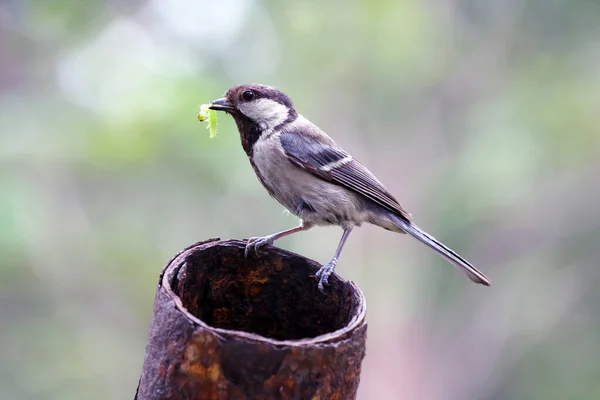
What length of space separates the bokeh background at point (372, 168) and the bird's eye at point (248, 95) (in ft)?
3.71

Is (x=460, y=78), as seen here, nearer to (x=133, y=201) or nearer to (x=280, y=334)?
(x=133, y=201)

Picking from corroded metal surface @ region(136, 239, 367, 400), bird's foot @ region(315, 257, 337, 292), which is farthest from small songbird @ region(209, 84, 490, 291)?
corroded metal surface @ region(136, 239, 367, 400)

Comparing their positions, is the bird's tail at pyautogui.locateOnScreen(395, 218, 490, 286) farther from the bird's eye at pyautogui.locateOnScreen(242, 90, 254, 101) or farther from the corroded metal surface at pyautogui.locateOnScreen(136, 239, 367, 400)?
the corroded metal surface at pyautogui.locateOnScreen(136, 239, 367, 400)

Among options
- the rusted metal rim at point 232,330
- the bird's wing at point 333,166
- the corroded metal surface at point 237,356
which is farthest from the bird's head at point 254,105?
the corroded metal surface at point 237,356

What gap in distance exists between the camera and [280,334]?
165 centimetres

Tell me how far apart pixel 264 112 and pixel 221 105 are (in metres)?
0.19

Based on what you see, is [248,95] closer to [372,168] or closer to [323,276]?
[323,276]

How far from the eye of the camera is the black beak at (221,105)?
244 cm

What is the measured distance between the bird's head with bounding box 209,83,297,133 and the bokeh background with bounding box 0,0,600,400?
1.12m

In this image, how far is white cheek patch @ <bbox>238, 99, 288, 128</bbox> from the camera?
251cm

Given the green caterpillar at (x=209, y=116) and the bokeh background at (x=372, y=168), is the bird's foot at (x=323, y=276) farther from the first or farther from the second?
the bokeh background at (x=372, y=168)

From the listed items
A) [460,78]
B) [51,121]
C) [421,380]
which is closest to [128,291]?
[51,121]

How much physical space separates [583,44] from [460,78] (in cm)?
98

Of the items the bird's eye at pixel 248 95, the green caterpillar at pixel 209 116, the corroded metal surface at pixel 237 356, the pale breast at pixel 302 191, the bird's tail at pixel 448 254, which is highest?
the bird's eye at pixel 248 95
